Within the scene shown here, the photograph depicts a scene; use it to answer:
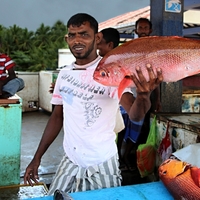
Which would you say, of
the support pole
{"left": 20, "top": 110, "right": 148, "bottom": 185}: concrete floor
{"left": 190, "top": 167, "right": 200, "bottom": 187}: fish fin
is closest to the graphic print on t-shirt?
{"left": 190, "top": 167, "right": 200, "bottom": 187}: fish fin

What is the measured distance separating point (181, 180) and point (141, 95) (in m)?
0.50

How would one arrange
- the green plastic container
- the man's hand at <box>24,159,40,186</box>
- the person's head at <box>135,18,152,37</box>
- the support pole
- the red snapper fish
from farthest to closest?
1. the person's head at <box>135,18,152,37</box>
2. the support pole
3. the green plastic container
4. the man's hand at <box>24,159,40,186</box>
5. the red snapper fish

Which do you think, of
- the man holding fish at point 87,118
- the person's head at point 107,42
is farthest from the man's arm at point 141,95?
the person's head at point 107,42

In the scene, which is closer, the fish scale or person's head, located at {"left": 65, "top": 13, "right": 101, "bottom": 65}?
the fish scale

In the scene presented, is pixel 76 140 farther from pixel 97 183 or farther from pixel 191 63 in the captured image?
pixel 191 63

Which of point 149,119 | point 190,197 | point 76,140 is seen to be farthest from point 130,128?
point 190,197

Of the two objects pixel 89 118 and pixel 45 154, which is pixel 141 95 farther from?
pixel 45 154

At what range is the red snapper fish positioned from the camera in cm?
148

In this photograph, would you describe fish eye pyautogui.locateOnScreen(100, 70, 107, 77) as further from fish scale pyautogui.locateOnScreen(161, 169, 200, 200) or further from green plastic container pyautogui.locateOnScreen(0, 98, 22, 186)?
green plastic container pyautogui.locateOnScreen(0, 98, 22, 186)

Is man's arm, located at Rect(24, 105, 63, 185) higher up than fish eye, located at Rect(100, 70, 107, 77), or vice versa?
fish eye, located at Rect(100, 70, 107, 77)

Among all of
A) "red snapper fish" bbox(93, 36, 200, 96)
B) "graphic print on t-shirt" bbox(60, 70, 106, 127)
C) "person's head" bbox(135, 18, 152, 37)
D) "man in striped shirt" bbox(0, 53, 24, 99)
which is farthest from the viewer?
"person's head" bbox(135, 18, 152, 37)

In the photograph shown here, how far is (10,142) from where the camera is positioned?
3.62 m

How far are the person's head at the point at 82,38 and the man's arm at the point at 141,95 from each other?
1.25 ft

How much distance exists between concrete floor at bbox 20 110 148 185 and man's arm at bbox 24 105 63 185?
1780 millimetres
